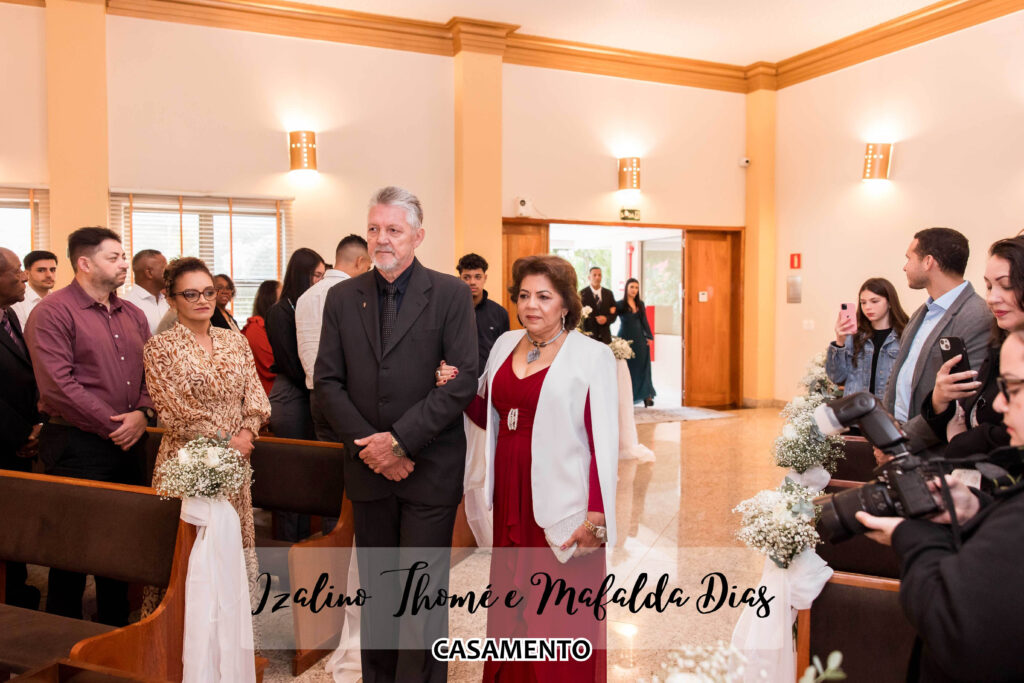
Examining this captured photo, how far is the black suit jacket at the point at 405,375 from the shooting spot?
2.84m

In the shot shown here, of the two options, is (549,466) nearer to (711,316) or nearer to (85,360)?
(85,360)

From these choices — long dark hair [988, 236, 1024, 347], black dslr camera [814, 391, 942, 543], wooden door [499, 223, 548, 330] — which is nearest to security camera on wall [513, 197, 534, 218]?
wooden door [499, 223, 548, 330]

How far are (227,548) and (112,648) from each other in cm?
46

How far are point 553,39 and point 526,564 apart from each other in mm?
8217

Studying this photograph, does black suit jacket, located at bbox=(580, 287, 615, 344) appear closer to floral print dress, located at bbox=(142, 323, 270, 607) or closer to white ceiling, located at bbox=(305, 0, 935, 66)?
white ceiling, located at bbox=(305, 0, 935, 66)

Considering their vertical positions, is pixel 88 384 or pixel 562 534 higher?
pixel 88 384

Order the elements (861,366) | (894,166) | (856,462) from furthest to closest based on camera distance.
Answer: (894,166), (861,366), (856,462)

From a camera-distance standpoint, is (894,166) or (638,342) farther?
(638,342)

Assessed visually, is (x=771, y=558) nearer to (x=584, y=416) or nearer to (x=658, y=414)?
(x=584, y=416)

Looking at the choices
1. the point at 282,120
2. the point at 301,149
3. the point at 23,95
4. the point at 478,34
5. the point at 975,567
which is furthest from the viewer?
the point at 478,34

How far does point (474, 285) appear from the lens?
5.58 m

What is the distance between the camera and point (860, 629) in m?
2.12

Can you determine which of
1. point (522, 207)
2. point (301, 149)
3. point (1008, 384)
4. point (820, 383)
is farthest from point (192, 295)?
point (522, 207)

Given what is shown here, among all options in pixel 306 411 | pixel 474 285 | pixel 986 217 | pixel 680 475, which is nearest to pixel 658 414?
pixel 680 475
